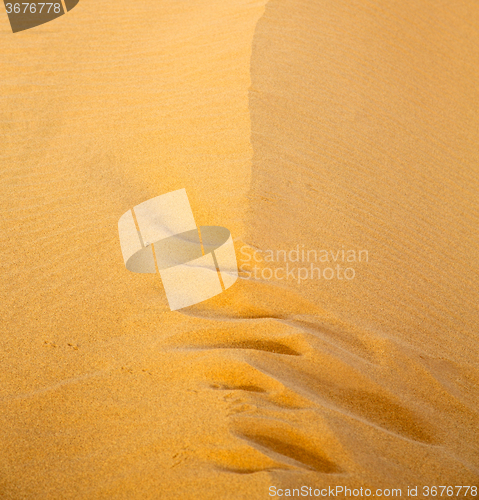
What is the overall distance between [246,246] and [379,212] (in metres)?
1.35

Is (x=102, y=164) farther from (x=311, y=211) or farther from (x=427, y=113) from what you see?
(x=427, y=113)

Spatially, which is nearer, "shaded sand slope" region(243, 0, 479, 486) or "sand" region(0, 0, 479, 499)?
"sand" region(0, 0, 479, 499)

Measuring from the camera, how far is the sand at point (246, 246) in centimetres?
229

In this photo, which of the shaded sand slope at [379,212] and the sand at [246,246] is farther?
the shaded sand slope at [379,212]

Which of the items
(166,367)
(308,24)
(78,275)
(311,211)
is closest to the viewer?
(166,367)

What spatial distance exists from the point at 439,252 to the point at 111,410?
9.31 ft

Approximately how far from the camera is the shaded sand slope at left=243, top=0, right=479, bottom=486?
99.3 inches

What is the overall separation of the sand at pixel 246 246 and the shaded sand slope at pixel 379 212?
2cm

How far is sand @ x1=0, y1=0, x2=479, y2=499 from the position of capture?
2.29m

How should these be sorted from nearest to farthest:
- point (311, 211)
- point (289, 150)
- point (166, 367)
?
point (166, 367) → point (311, 211) → point (289, 150)

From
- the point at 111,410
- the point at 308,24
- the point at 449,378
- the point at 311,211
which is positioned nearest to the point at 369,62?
the point at 308,24

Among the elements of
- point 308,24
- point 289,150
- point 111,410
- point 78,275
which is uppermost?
point 308,24

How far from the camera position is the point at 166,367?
2.60m

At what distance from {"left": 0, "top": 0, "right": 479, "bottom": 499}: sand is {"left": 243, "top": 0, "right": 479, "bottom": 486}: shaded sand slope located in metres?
0.02
